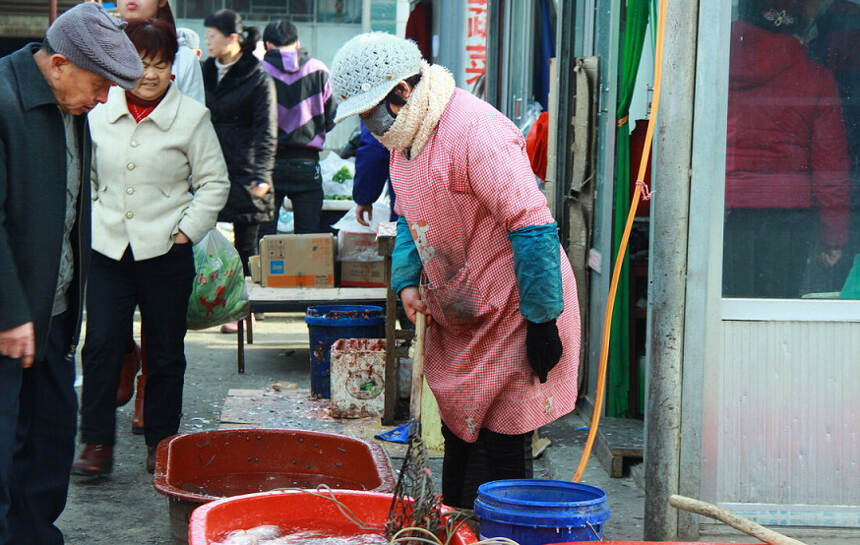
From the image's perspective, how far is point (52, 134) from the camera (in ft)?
Result: 11.6

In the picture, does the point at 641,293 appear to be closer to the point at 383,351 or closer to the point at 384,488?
the point at 383,351

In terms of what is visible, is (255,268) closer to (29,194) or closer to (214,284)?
(214,284)

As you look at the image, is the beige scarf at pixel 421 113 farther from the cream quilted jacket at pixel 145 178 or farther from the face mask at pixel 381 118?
the cream quilted jacket at pixel 145 178

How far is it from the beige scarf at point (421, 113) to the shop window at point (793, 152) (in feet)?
3.67

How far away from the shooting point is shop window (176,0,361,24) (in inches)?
1191

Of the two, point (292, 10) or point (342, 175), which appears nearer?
point (342, 175)

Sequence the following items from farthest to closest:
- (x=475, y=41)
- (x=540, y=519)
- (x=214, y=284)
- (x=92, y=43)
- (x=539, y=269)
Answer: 1. (x=475, y=41)
2. (x=214, y=284)
3. (x=92, y=43)
4. (x=539, y=269)
5. (x=540, y=519)

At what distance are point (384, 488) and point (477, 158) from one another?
1.32 m

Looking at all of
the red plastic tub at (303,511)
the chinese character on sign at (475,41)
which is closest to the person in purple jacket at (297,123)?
the chinese character on sign at (475,41)

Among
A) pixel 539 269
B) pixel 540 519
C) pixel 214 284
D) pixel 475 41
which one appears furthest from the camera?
pixel 475 41

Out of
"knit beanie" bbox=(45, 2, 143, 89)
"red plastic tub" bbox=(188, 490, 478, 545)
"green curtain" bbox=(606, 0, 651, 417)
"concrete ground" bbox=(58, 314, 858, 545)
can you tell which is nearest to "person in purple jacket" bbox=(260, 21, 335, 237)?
"concrete ground" bbox=(58, 314, 858, 545)

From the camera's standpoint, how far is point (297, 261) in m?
7.97

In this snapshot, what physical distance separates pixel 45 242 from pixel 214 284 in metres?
2.91

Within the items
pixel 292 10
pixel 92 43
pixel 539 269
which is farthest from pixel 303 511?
pixel 292 10
